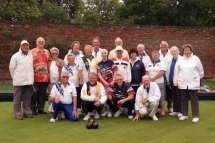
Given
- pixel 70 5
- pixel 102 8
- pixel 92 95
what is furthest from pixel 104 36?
pixel 70 5

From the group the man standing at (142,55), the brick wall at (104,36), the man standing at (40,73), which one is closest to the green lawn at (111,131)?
the man standing at (40,73)

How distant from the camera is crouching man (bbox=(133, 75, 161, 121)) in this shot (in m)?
7.49

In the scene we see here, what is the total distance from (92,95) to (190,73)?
183 cm

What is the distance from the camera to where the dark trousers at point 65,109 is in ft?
24.4

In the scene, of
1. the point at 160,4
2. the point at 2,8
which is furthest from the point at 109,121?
the point at 160,4

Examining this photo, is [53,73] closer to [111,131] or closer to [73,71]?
[73,71]

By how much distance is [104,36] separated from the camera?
14727 mm

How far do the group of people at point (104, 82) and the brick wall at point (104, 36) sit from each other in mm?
6181

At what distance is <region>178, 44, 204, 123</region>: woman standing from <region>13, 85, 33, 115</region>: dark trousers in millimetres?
2841

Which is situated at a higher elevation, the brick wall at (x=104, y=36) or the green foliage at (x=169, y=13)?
the green foliage at (x=169, y=13)

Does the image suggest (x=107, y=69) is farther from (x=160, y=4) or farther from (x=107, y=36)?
(x=160, y=4)

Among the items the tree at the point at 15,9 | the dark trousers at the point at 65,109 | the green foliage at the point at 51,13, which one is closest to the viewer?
the dark trousers at the point at 65,109

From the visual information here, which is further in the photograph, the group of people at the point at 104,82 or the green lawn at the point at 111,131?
the group of people at the point at 104,82

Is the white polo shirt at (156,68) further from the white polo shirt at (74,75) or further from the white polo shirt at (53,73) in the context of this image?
the white polo shirt at (53,73)
